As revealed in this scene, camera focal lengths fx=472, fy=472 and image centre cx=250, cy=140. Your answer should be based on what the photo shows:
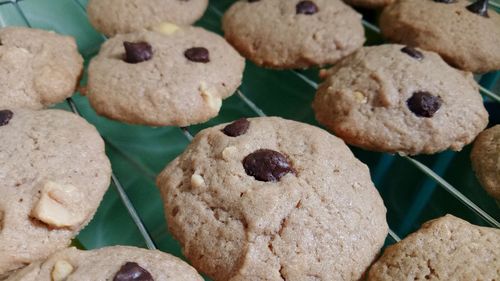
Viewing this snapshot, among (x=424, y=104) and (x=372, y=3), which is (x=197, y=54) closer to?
(x=424, y=104)

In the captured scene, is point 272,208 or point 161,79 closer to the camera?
point 272,208

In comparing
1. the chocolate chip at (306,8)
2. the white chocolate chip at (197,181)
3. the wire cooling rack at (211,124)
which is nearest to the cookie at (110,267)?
the white chocolate chip at (197,181)

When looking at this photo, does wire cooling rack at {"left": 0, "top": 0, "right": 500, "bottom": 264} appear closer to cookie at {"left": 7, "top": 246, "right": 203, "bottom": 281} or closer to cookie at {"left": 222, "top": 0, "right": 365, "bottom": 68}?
cookie at {"left": 222, "top": 0, "right": 365, "bottom": 68}

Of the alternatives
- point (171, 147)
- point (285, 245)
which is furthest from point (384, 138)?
point (171, 147)

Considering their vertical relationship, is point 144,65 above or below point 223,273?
above

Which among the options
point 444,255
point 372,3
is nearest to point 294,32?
point 372,3

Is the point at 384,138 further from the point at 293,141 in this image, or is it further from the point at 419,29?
the point at 419,29

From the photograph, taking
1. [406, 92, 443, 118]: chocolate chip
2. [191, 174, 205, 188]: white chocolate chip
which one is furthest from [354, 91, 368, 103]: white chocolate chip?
[191, 174, 205, 188]: white chocolate chip

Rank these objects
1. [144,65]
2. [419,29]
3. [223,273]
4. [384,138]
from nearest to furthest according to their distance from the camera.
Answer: [223,273]
[384,138]
[144,65]
[419,29]
